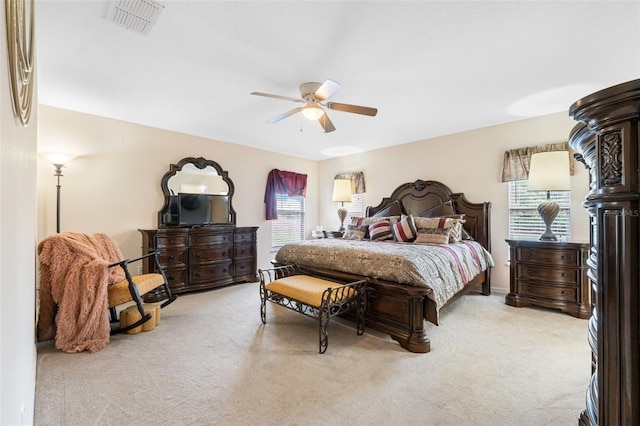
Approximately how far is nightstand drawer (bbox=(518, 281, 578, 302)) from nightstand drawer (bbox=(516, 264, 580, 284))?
0.26 ft

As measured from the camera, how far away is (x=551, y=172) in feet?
11.0

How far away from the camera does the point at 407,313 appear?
2498 millimetres

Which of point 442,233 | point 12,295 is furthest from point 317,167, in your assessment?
point 12,295

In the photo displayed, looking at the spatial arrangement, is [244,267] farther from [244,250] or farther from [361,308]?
[361,308]

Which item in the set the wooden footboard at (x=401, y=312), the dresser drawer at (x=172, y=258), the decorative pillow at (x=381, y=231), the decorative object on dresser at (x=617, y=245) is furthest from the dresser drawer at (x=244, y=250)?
the decorative object on dresser at (x=617, y=245)

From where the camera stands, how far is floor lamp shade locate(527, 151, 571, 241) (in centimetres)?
331

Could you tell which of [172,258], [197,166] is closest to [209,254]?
[172,258]

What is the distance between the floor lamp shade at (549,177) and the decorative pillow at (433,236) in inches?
43.8

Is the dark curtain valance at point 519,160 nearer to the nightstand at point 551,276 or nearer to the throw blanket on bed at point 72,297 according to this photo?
the nightstand at point 551,276

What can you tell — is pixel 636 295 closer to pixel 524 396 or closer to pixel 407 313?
pixel 524 396

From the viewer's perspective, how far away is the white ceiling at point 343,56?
1.91 metres

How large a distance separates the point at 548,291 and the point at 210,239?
4560 mm

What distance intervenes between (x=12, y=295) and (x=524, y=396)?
106 inches

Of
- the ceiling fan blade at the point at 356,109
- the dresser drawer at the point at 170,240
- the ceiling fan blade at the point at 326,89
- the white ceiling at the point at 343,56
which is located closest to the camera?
the white ceiling at the point at 343,56
